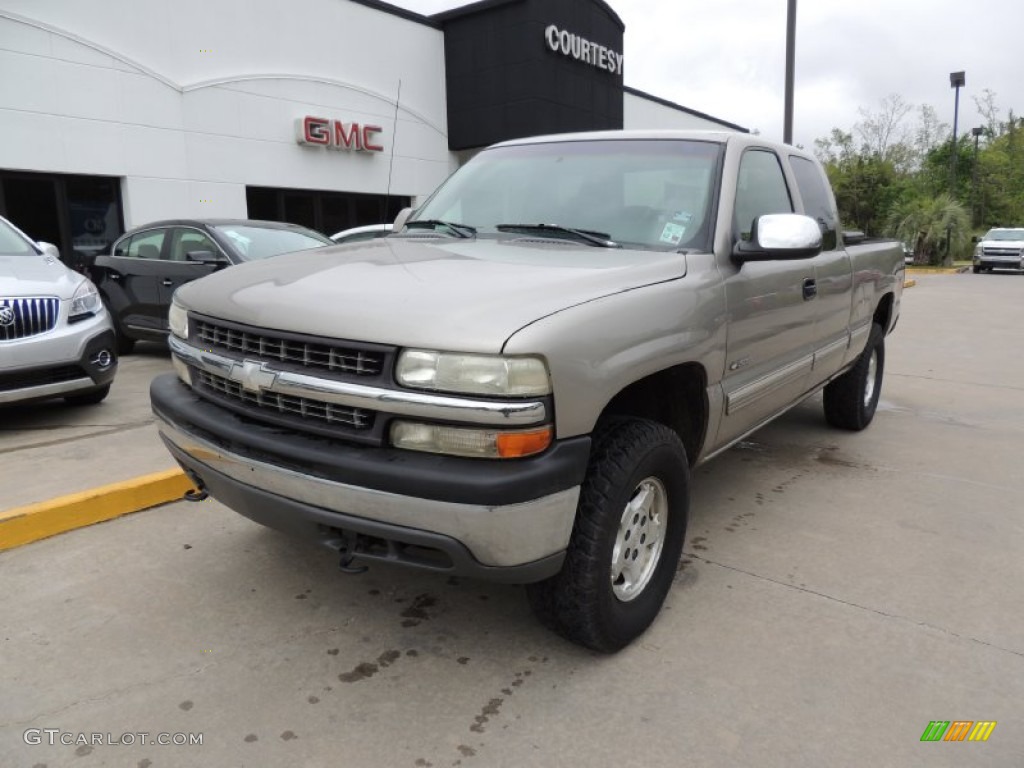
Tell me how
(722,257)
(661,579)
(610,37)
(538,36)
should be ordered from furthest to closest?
(610,37) < (538,36) < (722,257) < (661,579)

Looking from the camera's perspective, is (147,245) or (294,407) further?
(147,245)

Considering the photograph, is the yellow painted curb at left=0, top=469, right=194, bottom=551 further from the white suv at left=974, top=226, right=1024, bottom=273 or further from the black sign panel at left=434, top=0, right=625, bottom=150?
the white suv at left=974, top=226, right=1024, bottom=273

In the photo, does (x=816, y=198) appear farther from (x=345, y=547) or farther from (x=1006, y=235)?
(x=1006, y=235)

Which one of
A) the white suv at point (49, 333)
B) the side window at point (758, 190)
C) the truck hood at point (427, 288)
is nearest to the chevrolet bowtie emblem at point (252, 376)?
the truck hood at point (427, 288)

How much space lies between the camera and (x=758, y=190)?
3629mm

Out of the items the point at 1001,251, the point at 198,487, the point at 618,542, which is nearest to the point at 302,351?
the point at 198,487

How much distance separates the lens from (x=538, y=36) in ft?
53.9

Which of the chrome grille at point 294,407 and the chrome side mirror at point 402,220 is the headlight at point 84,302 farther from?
the chrome grille at point 294,407

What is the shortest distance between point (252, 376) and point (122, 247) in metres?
7.35

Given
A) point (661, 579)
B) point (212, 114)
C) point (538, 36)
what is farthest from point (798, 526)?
point (538, 36)

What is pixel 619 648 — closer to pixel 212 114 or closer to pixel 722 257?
pixel 722 257

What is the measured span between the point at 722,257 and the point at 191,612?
97.6 inches

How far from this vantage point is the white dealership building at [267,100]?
36.2 ft

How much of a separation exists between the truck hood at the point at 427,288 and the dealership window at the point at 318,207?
11.1 metres
